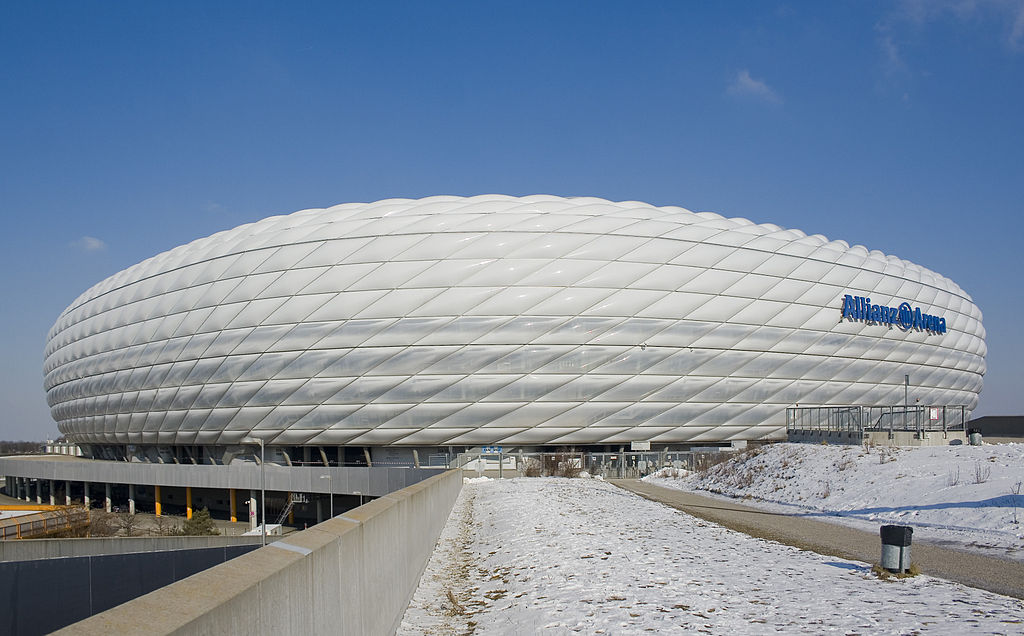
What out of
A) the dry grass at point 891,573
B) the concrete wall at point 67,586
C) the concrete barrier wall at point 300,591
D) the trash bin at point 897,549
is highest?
the concrete barrier wall at point 300,591

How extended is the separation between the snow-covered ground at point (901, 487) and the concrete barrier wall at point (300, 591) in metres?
9.63

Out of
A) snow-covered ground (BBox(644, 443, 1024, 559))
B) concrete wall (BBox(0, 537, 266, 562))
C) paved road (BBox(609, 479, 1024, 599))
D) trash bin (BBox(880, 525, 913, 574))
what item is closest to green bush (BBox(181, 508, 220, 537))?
concrete wall (BBox(0, 537, 266, 562))

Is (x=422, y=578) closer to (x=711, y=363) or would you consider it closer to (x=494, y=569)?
(x=494, y=569)

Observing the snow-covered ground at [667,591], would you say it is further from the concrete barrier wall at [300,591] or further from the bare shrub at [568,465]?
the bare shrub at [568,465]

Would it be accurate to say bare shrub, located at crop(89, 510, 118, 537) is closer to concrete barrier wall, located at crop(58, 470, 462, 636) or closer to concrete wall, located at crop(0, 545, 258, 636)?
concrete wall, located at crop(0, 545, 258, 636)

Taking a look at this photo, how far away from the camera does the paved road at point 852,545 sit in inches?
357

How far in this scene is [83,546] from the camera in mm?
16734

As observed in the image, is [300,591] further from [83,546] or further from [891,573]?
[83,546]

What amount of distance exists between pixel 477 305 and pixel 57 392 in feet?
134

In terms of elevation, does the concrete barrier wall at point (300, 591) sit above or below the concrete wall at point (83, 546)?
above

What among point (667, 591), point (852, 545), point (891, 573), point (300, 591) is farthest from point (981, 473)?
point (300, 591)

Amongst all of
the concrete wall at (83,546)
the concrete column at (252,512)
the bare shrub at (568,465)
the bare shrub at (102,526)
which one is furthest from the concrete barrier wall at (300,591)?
the concrete column at (252,512)

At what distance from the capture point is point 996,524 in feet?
41.5

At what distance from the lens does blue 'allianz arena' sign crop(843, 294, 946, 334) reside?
4238cm
